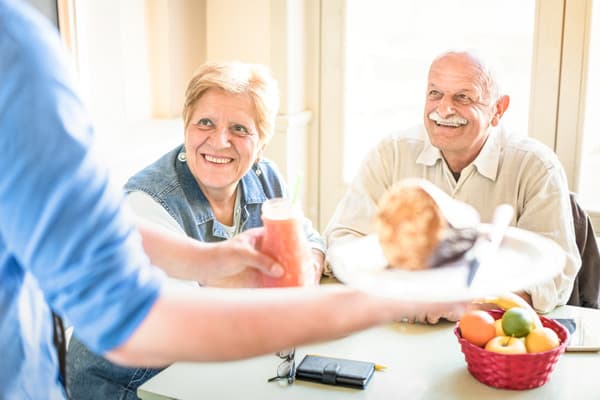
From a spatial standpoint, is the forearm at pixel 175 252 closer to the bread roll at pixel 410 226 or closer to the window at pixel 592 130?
the bread roll at pixel 410 226

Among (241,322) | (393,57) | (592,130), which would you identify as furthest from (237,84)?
(592,130)

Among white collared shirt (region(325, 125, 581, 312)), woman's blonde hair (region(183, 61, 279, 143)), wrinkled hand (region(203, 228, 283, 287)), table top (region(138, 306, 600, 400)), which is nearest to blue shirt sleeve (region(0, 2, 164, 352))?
wrinkled hand (region(203, 228, 283, 287))

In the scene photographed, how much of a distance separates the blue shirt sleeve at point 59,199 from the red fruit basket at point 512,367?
2.86 ft

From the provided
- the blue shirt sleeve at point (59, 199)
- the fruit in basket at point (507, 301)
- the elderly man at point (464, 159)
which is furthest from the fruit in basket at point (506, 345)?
the blue shirt sleeve at point (59, 199)

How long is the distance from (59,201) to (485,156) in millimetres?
1832

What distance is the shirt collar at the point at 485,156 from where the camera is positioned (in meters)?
2.35

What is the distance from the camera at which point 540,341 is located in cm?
147

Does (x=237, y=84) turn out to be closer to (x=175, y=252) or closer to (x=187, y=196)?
(x=187, y=196)

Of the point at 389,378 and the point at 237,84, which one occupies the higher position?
the point at 237,84

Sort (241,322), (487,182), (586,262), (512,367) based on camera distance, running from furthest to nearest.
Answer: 1. (487,182)
2. (586,262)
3. (512,367)
4. (241,322)

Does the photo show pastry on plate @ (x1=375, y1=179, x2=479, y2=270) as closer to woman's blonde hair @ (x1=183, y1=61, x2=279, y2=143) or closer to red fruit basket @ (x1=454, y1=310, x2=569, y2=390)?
red fruit basket @ (x1=454, y1=310, x2=569, y2=390)

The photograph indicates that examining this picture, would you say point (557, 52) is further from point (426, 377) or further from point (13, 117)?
point (13, 117)

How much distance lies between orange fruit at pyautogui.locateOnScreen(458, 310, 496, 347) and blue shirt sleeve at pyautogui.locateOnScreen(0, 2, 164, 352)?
901 millimetres

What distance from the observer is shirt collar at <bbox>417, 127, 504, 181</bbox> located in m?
2.35
